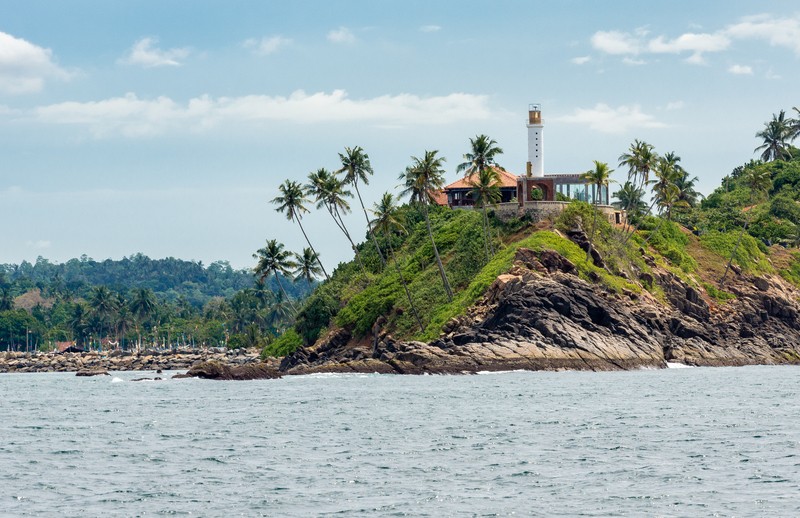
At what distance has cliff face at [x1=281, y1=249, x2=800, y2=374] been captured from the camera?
9475 centimetres

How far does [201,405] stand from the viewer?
68.6 meters

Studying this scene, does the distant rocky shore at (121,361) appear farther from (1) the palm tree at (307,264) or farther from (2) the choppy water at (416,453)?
(2) the choppy water at (416,453)

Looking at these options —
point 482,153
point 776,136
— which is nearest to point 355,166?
point 482,153

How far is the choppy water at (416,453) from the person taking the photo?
33812 mm

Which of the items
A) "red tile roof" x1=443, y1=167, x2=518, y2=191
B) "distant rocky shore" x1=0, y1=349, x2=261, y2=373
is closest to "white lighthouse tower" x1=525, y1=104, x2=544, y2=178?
"red tile roof" x1=443, y1=167, x2=518, y2=191

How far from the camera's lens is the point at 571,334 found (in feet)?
318

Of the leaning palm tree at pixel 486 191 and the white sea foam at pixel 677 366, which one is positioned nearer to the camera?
the white sea foam at pixel 677 366

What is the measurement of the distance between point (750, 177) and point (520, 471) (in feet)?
329

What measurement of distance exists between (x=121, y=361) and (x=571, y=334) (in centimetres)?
8524

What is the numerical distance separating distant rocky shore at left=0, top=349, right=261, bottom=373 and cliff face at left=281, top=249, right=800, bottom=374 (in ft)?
Result: 156

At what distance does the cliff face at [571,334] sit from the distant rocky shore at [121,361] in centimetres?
4755

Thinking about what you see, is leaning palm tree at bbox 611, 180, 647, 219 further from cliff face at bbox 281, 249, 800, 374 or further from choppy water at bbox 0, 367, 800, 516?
choppy water at bbox 0, 367, 800, 516

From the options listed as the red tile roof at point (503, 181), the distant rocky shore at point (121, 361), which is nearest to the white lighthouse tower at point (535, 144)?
the red tile roof at point (503, 181)

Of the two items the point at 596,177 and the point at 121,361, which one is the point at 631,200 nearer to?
the point at 596,177
